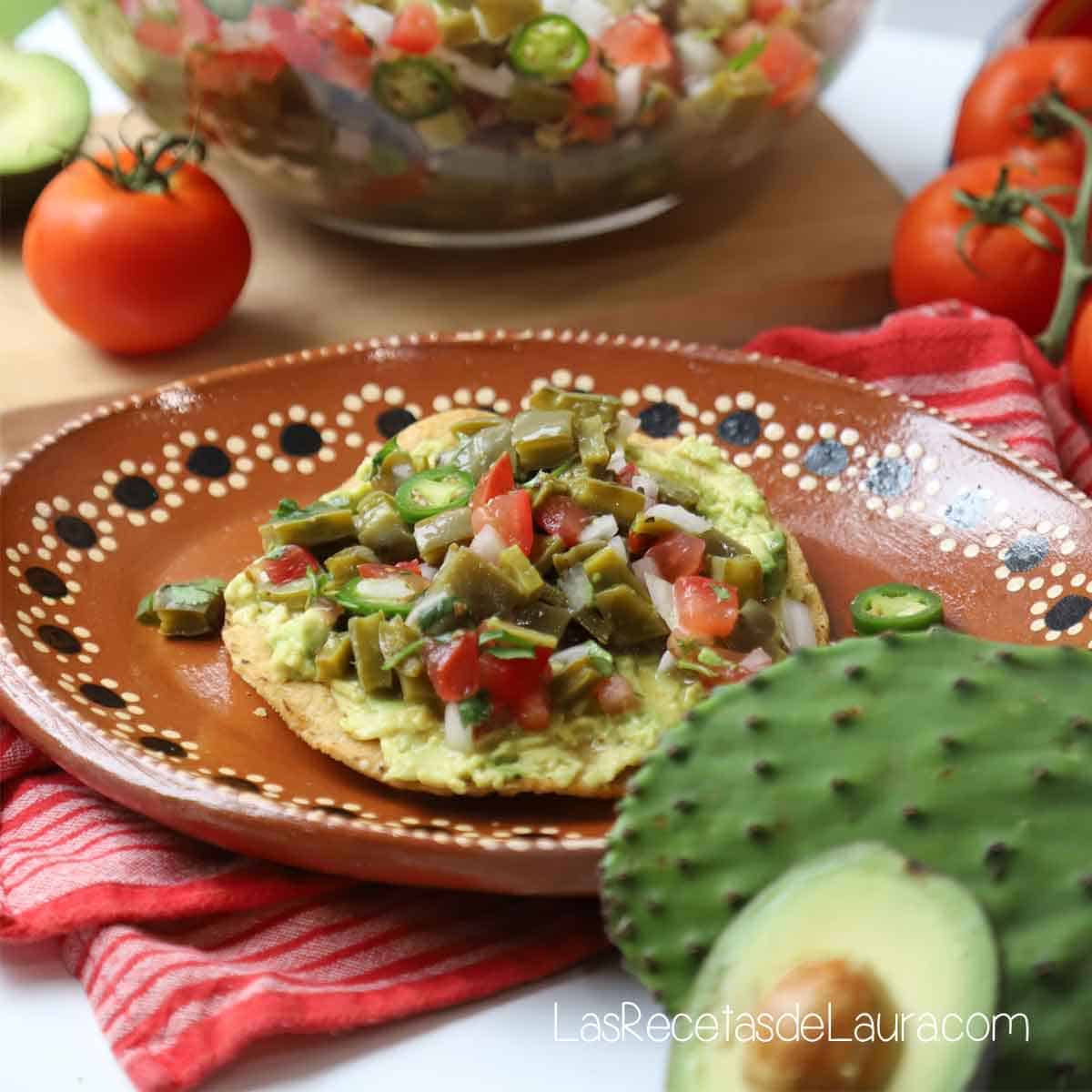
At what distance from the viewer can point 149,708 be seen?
9.20 feet

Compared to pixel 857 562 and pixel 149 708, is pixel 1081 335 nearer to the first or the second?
pixel 857 562

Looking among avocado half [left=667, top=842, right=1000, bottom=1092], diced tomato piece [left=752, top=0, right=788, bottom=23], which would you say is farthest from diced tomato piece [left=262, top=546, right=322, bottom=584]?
diced tomato piece [left=752, top=0, right=788, bottom=23]

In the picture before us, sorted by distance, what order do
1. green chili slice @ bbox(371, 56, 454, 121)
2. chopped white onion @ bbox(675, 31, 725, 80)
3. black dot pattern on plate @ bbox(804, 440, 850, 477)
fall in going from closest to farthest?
1. black dot pattern on plate @ bbox(804, 440, 850, 477)
2. green chili slice @ bbox(371, 56, 454, 121)
3. chopped white onion @ bbox(675, 31, 725, 80)

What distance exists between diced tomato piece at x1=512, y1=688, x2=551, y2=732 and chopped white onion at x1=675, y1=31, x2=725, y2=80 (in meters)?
1.79

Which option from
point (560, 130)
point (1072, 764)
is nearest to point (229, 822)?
point (1072, 764)

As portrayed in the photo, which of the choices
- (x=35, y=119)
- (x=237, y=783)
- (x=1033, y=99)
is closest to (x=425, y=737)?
(x=237, y=783)

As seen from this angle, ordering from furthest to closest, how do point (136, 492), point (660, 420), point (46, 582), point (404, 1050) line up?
point (660, 420) → point (136, 492) → point (46, 582) → point (404, 1050)

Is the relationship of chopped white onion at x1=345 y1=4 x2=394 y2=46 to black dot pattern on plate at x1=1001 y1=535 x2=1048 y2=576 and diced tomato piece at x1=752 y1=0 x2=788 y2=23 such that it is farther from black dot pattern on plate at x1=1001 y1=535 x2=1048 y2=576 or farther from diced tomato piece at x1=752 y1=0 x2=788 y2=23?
black dot pattern on plate at x1=1001 y1=535 x2=1048 y2=576

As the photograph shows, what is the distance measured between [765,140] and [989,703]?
2674 mm

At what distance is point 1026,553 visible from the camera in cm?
306

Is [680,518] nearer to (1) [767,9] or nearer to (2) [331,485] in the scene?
(2) [331,485]

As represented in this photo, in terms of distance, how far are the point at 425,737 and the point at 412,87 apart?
1684 millimetres

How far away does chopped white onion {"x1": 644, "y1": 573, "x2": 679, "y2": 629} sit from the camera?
2.76m

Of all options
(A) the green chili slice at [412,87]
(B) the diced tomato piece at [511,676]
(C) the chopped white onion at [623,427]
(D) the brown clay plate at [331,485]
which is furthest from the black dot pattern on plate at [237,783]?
(A) the green chili slice at [412,87]
